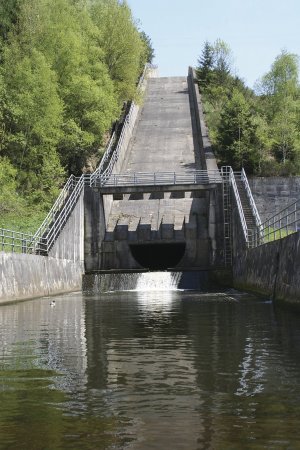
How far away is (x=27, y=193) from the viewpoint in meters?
43.0

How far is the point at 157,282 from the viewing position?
34.2m

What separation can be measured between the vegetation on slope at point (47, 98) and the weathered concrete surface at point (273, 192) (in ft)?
41.4

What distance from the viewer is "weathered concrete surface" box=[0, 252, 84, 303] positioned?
75.0ft

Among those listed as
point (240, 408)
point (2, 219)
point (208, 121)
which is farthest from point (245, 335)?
point (208, 121)

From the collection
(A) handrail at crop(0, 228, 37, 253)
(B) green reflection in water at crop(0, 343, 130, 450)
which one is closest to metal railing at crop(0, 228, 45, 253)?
(A) handrail at crop(0, 228, 37, 253)

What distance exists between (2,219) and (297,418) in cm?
3285

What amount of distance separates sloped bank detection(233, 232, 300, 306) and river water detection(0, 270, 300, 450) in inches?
141

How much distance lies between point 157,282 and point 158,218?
8.54 metres

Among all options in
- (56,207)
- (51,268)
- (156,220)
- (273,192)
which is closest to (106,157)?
(156,220)

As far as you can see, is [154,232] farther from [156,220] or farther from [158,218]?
[158,218]

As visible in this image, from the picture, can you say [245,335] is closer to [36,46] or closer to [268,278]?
[268,278]

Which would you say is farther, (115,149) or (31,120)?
(115,149)

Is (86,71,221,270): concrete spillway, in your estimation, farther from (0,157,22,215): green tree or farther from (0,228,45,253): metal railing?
(0,228,45,253): metal railing

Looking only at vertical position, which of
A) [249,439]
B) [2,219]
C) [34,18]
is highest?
[34,18]
